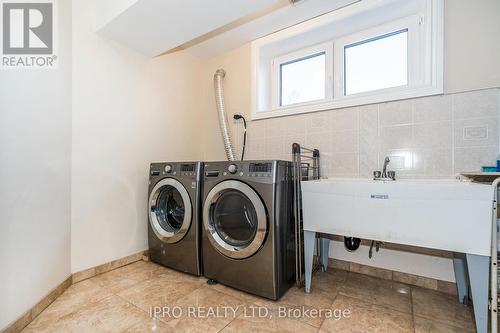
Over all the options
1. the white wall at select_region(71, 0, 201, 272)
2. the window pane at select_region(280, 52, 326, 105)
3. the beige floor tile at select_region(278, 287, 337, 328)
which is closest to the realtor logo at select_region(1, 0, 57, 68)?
the white wall at select_region(71, 0, 201, 272)

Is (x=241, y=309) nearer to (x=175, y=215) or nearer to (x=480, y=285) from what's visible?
(x=175, y=215)

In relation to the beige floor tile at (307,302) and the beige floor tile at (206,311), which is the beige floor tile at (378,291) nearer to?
the beige floor tile at (307,302)

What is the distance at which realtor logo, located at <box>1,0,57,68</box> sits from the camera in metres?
1.24

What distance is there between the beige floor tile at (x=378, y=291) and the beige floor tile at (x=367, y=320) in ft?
0.23

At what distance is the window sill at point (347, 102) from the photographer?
1589mm

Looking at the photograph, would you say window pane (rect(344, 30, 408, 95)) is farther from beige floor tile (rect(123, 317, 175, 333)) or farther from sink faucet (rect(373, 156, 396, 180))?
beige floor tile (rect(123, 317, 175, 333))

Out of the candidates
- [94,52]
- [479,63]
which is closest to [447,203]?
[479,63]

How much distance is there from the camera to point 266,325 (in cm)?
120

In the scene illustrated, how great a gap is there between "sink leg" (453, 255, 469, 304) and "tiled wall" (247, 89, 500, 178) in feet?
1.75

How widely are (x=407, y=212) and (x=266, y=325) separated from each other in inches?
36.7

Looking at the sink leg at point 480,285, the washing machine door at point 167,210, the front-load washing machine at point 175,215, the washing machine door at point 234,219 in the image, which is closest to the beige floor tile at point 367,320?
the sink leg at point 480,285

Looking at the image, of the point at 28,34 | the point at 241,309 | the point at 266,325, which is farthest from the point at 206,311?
the point at 28,34

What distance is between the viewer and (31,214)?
4.23 ft

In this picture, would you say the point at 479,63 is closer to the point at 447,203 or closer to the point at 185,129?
the point at 447,203
